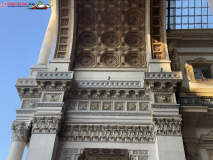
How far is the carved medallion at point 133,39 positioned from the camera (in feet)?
40.3

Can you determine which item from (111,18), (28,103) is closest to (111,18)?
(111,18)

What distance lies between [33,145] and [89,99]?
2.84 metres

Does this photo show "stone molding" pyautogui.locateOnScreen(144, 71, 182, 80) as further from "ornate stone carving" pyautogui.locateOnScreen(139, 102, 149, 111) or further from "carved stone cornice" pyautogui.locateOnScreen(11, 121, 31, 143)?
"carved stone cornice" pyautogui.locateOnScreen(11, 121, 31, 143)

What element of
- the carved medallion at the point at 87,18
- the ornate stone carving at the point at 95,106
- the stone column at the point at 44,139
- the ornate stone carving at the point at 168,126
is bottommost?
the stone column at the point at 44,139

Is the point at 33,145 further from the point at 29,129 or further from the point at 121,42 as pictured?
the point at 121,42

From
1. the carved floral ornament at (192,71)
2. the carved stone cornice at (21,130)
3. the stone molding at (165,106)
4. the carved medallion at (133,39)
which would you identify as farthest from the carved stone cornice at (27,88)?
the carved floral ornament at (192,71)

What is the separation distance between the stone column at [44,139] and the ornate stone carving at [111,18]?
230 inches

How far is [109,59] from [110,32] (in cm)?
148

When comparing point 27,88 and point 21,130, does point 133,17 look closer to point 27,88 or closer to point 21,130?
point 27,88

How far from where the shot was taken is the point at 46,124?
8.93 m

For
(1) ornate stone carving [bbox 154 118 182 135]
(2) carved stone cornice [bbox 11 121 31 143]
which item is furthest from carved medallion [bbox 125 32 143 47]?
(2) carved stone cornice [bbox 11 121 31 143]

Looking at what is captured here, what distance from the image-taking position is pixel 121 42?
12.3 meters

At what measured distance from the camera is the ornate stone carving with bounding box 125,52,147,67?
460 inches

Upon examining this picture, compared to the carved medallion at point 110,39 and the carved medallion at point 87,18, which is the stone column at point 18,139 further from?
the carved medallion at point 87,18
